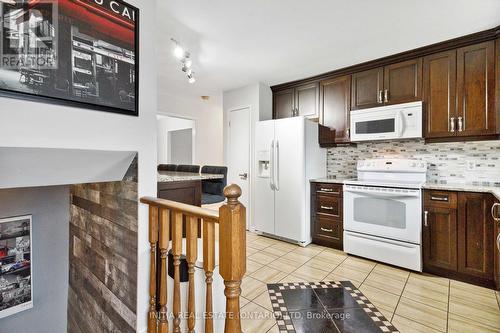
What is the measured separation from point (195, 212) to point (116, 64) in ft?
3.16

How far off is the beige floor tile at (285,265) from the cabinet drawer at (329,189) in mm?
1012

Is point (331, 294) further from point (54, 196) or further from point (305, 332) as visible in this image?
point (54, 196)

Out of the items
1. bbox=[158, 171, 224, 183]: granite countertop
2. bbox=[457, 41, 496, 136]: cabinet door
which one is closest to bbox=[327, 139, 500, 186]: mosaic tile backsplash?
bbox=[457, 41, 496, 136]: cabinet door

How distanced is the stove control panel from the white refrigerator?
0.67 m

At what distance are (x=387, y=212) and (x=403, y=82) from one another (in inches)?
60.5

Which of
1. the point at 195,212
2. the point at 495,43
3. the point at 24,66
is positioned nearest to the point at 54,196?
the point at 24,66

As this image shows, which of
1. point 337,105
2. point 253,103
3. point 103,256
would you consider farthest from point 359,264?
point 253,103

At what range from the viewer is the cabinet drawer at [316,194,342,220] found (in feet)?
10.3

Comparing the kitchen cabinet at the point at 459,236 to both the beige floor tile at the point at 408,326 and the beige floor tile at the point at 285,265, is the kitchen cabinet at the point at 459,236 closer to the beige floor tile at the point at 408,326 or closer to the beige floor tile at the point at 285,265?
the beige floor tile at the point at 408,326

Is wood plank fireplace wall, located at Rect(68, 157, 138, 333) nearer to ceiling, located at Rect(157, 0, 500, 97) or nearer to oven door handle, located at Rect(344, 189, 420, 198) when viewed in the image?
ceiling, located at Rect(157, 0, 500, 97)

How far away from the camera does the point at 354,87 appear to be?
321cm

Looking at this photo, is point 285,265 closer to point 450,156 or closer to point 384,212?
point 384,212

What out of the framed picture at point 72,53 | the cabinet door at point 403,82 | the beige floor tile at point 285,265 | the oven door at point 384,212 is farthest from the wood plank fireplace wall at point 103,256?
the cabinet door at point 403,82

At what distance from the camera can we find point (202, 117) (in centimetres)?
539
